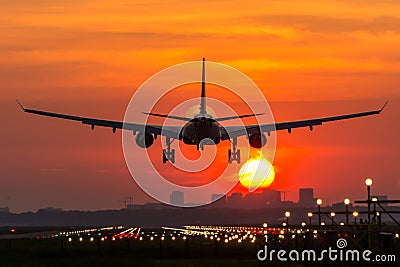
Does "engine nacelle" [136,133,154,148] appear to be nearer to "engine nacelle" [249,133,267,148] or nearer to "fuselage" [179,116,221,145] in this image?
"fuselage" [179,116,221,145]

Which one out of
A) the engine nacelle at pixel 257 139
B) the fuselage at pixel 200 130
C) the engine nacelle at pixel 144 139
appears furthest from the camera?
the engine nacelle at pixel 257 139

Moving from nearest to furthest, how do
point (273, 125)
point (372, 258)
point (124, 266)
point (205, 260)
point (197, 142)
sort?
point (372, 258) < point (124, 266) < point (205, 260) < point (197, 142) < point (273, 125)

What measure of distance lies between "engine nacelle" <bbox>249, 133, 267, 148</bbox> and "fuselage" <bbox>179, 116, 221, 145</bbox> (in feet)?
20.4

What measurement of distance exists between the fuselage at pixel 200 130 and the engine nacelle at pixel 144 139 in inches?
239

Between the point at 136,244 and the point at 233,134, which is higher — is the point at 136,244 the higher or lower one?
the lower one

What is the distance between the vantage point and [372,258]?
6656 cm

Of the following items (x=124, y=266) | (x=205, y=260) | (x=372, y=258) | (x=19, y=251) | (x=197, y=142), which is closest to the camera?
(x=372, y=258)

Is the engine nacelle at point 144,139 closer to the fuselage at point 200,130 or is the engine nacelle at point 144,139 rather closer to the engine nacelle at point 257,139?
the fuselage at point 200,130

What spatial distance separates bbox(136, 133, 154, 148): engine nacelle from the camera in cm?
11444

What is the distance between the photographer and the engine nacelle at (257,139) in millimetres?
114625

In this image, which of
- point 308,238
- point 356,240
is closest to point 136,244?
point 308,238

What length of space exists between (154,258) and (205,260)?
6.20 meters

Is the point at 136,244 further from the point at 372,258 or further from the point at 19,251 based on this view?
the point at 372,258

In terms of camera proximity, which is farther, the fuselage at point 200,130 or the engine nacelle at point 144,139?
the engine nacelle at point 144,139
